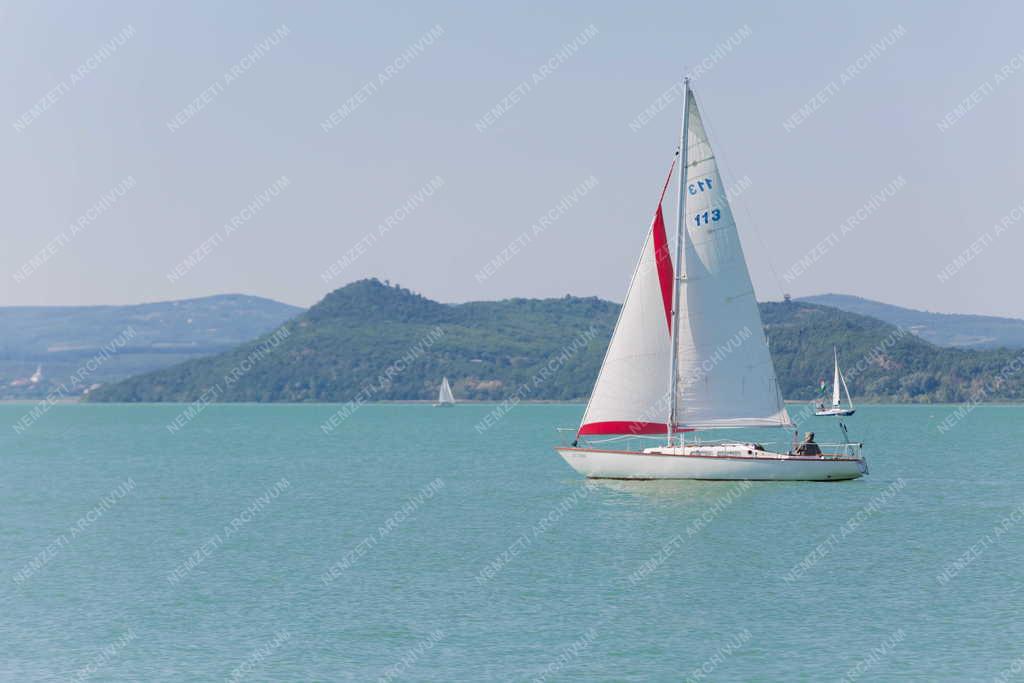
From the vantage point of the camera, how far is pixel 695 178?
58.8m

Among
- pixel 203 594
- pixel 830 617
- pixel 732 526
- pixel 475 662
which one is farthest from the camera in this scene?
pixel 732 526

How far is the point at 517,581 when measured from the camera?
40500 millimetres

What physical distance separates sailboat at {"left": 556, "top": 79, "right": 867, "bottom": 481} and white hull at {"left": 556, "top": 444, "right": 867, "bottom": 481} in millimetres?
51

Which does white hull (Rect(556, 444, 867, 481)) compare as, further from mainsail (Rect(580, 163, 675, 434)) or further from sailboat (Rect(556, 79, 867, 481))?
mainsail (Rect(580, 163, 675, 434))

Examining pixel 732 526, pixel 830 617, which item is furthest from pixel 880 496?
pixel 830 617

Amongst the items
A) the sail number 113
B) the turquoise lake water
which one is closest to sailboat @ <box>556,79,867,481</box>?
the sail number 113

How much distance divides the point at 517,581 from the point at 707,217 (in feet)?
78.2

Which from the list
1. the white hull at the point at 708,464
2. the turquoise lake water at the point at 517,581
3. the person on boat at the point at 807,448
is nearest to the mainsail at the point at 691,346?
the white hull at the point at 708,464

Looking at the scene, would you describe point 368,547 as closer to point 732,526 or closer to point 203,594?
point 203,594

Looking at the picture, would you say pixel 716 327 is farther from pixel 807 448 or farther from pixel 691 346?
pixel 807 448

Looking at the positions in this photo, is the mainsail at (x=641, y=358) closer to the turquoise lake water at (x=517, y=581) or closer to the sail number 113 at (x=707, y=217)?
Result: the sail number 113 at (x=707, y=217)

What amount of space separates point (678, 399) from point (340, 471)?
34.7m

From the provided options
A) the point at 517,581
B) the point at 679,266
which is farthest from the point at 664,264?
the point at 517,581

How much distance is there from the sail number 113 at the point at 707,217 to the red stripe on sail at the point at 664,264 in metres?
1.48
